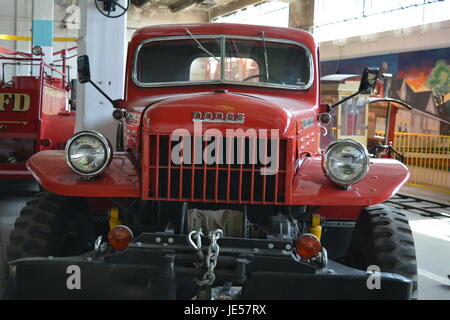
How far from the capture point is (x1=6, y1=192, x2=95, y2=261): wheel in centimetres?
330

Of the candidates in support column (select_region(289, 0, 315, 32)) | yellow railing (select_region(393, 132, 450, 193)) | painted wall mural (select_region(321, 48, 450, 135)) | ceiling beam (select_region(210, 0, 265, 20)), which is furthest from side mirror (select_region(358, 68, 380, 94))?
ceiling beam (select_region(210, 0, 265, 20))

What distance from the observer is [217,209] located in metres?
3.18

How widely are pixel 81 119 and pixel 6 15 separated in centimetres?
1758

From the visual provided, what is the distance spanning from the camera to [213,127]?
296 cm

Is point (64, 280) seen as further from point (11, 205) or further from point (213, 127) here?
point (11, 205)

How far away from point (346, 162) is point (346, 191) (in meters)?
0.17

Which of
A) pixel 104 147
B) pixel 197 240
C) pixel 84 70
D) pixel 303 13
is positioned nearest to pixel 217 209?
pixel 197 240

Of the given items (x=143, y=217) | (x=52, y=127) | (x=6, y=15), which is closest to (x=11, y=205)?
(x=52, y=127)

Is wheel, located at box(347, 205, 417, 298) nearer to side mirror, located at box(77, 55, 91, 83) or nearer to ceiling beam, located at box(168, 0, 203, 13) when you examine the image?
side mirror, located at box(77, 55, 91, 83)

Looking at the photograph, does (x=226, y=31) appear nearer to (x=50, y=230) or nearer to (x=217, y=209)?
(x=217, y=209)

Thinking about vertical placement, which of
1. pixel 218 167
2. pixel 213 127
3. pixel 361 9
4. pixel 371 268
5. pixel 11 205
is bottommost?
pixel 11 205

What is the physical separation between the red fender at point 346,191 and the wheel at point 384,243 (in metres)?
0.26

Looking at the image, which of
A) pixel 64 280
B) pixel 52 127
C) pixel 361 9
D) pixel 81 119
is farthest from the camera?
pixel 361 9

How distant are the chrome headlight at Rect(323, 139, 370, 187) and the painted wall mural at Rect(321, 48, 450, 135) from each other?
351 inches
